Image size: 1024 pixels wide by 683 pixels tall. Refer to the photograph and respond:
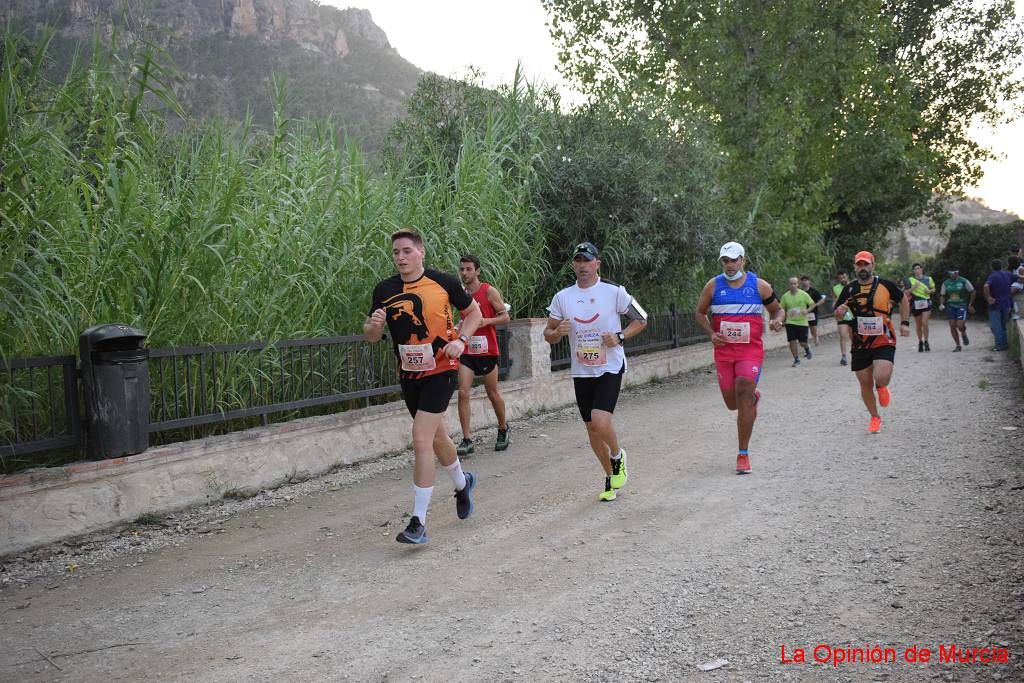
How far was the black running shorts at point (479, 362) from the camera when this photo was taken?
361 inches

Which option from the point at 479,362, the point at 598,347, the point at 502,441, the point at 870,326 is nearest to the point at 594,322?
the point at 598,347

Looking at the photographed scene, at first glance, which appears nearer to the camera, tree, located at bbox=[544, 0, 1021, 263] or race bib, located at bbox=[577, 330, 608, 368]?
race bib, located at bbox=[577, 330, 608, 368]

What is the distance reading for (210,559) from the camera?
5688 millimetres

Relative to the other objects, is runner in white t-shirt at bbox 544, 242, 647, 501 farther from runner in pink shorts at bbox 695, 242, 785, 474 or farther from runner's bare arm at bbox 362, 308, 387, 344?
runner's bare arm at bbox 362, 308, 387, 344

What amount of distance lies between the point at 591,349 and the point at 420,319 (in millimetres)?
1674

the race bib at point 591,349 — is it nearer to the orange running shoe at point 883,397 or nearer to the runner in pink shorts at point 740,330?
the runner in pink shorts at point 740,330

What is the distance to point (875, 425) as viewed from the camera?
9406mm

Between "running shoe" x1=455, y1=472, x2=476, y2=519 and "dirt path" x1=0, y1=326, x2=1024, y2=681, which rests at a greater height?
"running shoe" x1=455, y1=472, x2=476, y2=519

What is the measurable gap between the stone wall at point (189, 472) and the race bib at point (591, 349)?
2.80 meters

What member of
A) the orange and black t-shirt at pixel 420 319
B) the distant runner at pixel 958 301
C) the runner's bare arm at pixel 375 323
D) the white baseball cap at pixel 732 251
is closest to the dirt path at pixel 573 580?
the orange and black t-shirt at pixel 420 319

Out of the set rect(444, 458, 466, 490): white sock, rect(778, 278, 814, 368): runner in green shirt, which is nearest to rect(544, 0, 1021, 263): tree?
rect(778, 278, 814, 368): runner in green shirt

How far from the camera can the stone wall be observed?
573 centimetres

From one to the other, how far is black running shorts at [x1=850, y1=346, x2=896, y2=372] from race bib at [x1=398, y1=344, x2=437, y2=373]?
580 cm

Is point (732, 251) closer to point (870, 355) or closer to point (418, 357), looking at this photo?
point (870, 355)
